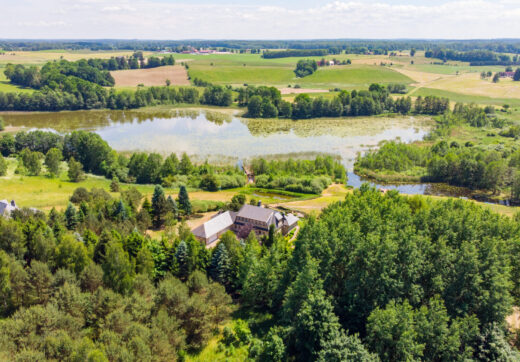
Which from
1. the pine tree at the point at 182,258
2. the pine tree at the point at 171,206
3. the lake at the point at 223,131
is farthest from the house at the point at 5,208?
the lake at the point at 223,131

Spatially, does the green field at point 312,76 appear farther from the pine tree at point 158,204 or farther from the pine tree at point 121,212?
the pine tree at point 121,212

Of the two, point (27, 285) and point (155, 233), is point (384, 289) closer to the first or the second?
point (27, 285)

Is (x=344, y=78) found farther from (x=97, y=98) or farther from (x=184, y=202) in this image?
(x=184, y=202)

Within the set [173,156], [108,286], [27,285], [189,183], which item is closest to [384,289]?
[108,286]

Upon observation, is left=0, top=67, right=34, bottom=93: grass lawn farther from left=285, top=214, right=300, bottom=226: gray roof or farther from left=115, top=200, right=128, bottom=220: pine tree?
left=285, top=214, right=300, bottom=226: gray roof

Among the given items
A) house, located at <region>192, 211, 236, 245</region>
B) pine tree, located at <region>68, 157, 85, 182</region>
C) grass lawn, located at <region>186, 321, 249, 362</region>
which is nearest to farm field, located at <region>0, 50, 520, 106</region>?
pine tree, located at <region>68, 157, 85, 182</region>

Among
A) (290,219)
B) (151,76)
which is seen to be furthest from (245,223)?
(151,76)
